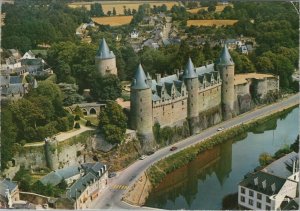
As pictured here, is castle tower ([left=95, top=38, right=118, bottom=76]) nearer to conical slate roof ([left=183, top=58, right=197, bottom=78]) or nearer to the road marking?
conical slate roof ([left=183, top=58, right=197, bottom=78])

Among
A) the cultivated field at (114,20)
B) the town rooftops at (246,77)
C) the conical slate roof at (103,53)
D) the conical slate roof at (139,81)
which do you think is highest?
the cultivated field at (114,20)

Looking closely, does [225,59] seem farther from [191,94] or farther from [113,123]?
[113,123]

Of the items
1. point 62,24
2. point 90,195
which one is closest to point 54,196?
point 90,195

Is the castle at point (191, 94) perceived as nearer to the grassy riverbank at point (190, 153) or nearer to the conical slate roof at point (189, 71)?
the conical slate roof at point (189, 71)

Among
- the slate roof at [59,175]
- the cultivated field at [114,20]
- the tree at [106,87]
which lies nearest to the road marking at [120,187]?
the slate roof at [59,175]

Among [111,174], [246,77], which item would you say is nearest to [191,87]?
[246,77]

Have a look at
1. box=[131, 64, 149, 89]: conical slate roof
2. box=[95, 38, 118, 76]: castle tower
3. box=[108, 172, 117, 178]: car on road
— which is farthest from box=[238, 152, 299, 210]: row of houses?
box=[95, 38, 118, 76]: castle tower
